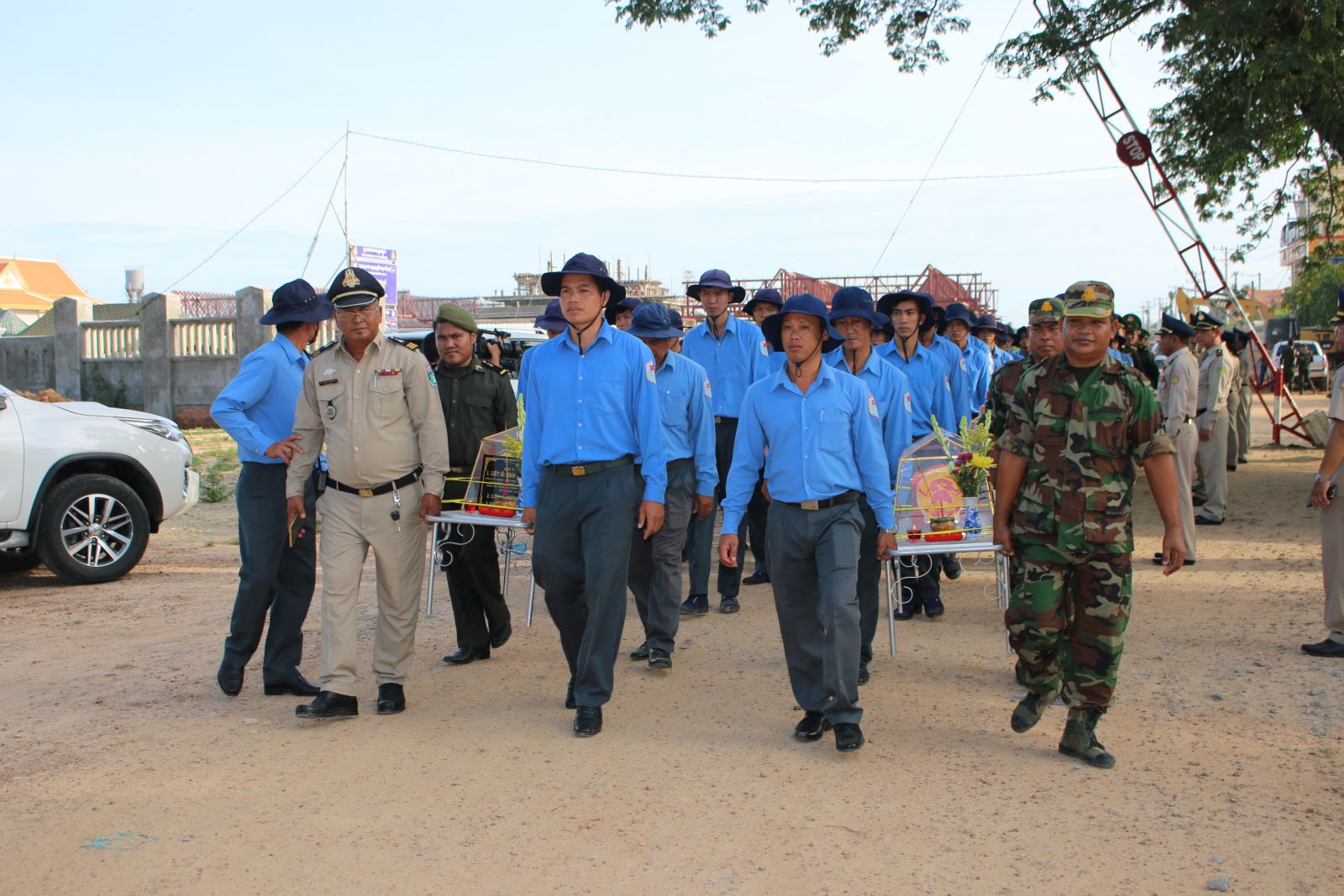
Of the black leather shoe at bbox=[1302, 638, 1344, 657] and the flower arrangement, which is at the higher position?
the flower arrangement

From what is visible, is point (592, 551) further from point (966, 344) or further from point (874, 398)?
point (966, 344)

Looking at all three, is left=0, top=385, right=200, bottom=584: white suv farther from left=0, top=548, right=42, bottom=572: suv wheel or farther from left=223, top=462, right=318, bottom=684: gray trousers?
left=223, top=462, right=318, bottom=684: gray trousers

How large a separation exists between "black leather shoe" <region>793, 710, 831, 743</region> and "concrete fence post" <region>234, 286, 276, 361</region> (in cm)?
2133

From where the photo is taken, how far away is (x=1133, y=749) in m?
5.28

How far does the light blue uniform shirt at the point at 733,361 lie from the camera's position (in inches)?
357

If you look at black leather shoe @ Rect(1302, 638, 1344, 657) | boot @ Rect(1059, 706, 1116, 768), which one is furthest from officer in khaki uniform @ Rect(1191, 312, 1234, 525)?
boot @ Rect(1059, 706, 1116, 768)

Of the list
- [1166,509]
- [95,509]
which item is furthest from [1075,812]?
[95,509]

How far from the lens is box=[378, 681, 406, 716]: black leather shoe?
598 cm

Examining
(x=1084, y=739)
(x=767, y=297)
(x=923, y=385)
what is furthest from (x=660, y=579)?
(x=767, y=297)

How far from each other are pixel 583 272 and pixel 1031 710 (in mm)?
2962

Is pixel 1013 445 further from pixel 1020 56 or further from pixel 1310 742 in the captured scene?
pixel 1020 56

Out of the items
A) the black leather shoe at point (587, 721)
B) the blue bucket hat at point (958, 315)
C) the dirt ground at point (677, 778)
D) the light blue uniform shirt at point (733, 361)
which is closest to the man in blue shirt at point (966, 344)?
the blue bucket hat at point (958, 315)

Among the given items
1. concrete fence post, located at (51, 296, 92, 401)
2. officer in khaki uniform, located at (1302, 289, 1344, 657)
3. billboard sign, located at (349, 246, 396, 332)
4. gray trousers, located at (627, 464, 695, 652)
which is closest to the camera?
officer in khaki uniform, located at (1302, 289, 1344, 657)

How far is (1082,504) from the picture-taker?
16.4ft
